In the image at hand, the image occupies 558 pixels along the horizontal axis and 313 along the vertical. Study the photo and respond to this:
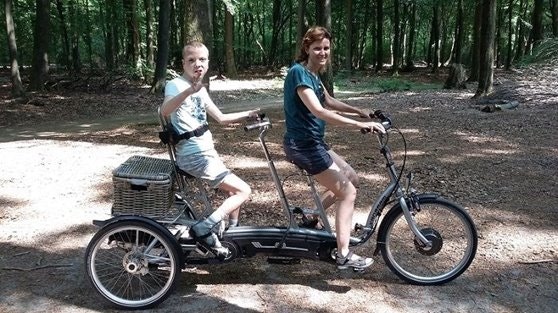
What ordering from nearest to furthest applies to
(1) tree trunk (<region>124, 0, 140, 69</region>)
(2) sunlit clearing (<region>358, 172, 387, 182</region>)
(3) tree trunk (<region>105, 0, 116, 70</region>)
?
(2) sunlit clearing (<region>358, 172, 387, 182</region>) < (1) tree trunk (<region>124, 0, 140, 69</region>) < (3) tree trunk (<region>105, 0, 116, 70</region>)

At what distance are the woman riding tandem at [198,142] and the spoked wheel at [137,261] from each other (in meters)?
0.30

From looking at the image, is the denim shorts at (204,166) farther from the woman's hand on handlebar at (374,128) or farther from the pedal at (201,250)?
the woman's hand on handlebar at (374,128)

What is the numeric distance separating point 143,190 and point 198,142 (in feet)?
1.76

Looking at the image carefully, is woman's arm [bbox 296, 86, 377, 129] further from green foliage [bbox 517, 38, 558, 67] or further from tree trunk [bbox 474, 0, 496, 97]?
green foliage [bbox 517, 38, 558, 67]

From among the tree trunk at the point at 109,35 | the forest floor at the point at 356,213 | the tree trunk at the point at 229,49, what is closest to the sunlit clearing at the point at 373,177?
the forest floor at the point at 356,213

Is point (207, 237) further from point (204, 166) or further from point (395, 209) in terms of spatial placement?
point (395, 209)

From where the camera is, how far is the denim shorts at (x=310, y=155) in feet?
11.7

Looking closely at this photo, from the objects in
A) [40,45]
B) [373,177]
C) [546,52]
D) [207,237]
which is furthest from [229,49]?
[207,237]

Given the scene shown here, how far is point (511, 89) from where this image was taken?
12539mm

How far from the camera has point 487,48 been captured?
1266 cm

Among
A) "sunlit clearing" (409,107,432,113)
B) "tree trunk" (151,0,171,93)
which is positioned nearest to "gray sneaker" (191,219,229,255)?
"sunlit clearing" (409,107,432,113)

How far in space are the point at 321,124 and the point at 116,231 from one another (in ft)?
5.69

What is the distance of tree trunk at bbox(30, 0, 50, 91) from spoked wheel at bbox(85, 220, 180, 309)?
1658 cm

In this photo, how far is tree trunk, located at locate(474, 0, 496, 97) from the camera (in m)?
12.5
